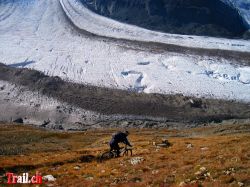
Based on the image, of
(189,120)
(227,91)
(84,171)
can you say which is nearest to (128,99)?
(189,120)

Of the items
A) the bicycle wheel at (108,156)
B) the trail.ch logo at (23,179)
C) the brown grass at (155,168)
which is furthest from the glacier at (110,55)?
the trail.ch logo at (23,179)

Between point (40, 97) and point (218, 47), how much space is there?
31.8 m

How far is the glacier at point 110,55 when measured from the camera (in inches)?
2643

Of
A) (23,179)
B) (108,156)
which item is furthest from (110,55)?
(23,179)

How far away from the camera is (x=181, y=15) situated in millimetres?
94000

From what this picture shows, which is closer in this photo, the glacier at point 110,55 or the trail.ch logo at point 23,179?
the trail.ch logo at point 23,179

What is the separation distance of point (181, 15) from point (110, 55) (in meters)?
23.5

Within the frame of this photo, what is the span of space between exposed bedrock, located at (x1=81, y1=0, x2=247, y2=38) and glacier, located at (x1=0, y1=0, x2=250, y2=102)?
4.42m

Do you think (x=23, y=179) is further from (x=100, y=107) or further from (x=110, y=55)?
(x=110, y=55)

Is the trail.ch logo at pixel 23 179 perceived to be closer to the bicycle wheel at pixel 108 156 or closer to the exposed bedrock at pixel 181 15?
the bicycle wheel at pixel 108 156

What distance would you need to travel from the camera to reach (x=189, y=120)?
188ft

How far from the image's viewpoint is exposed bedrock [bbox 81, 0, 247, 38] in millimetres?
89375

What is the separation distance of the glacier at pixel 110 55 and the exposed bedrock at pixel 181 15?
4.42 m

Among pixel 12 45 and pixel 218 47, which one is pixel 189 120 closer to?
pixel 218 47
